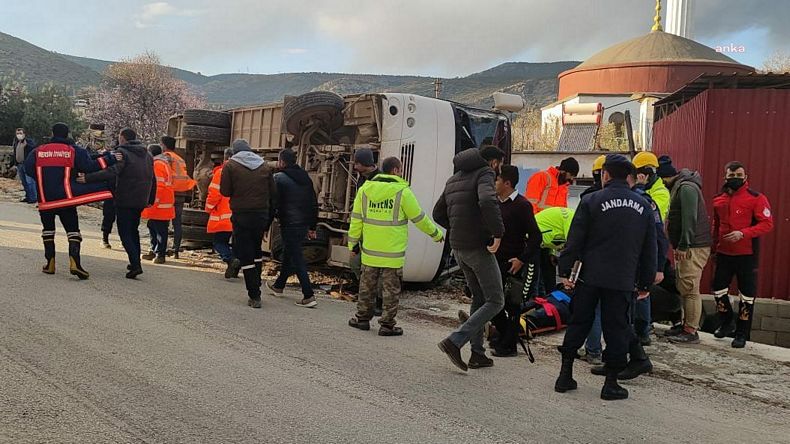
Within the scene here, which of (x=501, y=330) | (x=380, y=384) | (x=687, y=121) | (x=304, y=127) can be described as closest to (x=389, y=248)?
(x=501, y=330)

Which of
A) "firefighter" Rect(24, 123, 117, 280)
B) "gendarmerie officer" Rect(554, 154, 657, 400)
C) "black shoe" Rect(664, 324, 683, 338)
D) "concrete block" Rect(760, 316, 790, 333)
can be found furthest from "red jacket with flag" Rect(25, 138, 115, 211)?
"concrete block" Rect(760, 316, 790, 333)

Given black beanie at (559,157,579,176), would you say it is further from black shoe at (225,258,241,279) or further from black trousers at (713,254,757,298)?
black shoe at (225,258,241,279)

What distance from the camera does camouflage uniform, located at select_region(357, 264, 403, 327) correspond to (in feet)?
21.6

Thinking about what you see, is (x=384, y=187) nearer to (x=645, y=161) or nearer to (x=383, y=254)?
(x=383, y=254)

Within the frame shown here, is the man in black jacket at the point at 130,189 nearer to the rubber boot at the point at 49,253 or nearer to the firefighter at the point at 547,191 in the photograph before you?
the rubber boot at the point at 49,253

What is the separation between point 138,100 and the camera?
150 ft

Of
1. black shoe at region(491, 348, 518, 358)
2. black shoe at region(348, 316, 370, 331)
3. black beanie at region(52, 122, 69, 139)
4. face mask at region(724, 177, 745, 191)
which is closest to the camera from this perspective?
black shoe at region(491, 348, 518, 358)

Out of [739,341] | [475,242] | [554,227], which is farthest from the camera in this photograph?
[739,341]

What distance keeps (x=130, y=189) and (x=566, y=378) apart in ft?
19.7

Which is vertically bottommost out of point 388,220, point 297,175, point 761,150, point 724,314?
point 724,314

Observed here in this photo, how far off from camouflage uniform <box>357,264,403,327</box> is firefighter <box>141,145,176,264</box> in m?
4.44

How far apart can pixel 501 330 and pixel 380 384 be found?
66.5 inches

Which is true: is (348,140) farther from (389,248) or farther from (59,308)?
(59,308)

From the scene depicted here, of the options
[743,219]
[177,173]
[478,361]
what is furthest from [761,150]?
[177,173]
